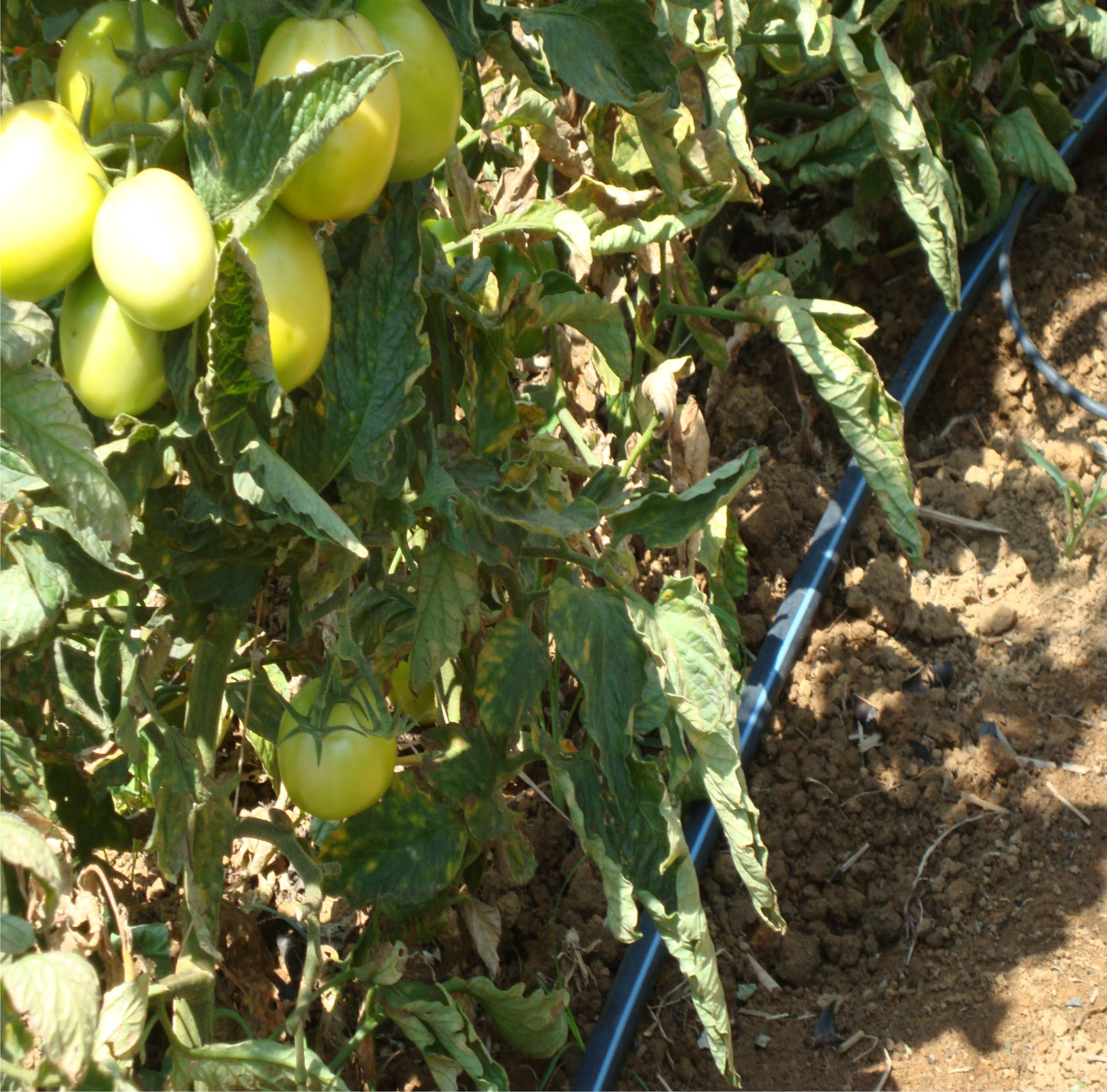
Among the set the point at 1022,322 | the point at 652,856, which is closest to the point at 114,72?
the point at 652,856

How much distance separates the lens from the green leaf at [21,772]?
75cm

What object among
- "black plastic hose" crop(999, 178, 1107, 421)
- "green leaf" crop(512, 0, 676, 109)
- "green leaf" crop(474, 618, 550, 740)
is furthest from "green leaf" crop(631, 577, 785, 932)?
"black plastic hose" crop(999, 178, 1107, 421)

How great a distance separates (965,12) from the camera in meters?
2.09

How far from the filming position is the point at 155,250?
0.48 m

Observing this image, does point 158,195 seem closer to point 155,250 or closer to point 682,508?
point 155,250

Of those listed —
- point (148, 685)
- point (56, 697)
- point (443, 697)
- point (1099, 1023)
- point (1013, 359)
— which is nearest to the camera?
point (148, 685)

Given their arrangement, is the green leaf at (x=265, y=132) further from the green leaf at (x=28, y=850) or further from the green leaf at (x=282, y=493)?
the green leaf at (x=28, y=850)

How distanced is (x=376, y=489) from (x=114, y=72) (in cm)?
29

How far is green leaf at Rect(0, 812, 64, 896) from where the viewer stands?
0.58 m

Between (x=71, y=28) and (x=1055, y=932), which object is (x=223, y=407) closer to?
(x=71, y=28)

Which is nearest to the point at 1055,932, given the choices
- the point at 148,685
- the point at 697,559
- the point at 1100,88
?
the point at 697,559

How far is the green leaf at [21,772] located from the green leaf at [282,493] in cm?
28

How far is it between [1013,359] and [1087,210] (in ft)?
1.25

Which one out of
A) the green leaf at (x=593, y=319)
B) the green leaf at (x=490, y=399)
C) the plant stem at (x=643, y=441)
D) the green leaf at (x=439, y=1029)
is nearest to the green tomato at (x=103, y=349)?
the green leaf at (x=490, y=399)
